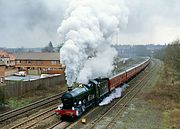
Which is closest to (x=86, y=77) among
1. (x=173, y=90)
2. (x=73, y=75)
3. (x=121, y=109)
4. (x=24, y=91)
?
(x=73, y=75)

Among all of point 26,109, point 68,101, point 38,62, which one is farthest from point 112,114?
point 38,62

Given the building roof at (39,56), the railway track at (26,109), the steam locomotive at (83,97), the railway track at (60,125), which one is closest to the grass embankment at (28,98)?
the railway track at (26,109)

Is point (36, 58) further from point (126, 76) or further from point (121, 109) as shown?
point (121, 109)

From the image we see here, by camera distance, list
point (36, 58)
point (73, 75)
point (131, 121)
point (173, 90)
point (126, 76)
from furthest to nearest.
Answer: point (36, 58) → point (126, 76) → point (173, 90) → point (73, 75) → point (131, 121)

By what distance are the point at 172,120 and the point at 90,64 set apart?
380 inches

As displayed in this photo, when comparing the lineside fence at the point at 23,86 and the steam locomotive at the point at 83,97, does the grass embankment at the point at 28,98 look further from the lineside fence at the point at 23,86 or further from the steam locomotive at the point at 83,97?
the steam locomotive at the point at 83,97

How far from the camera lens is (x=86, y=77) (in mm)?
25781

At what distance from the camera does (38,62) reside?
68.9 metres

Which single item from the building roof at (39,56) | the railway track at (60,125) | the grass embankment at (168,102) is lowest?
the grass embankment at (168,102)

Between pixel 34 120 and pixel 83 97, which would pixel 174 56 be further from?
pixel 34 120

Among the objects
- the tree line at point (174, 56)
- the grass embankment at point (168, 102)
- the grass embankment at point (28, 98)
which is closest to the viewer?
the grass embankment at point (168, 102)

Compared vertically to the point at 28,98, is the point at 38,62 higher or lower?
higher

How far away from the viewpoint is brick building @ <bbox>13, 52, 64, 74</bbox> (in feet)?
218

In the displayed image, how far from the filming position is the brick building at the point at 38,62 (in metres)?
66.3
